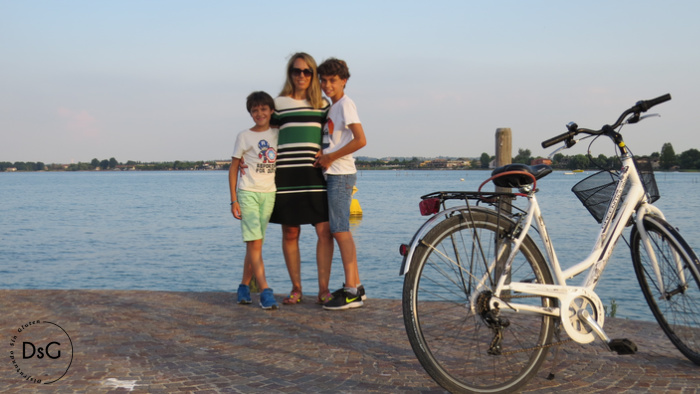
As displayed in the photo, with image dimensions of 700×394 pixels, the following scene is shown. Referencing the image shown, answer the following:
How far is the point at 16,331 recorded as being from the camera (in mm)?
4949

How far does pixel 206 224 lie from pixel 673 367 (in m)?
40.9

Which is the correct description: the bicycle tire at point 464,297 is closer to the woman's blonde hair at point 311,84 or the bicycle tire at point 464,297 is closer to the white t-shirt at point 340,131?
the white t-shirt at point 340,131

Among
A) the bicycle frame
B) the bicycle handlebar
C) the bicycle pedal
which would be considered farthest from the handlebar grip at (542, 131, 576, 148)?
the bicycle pedal

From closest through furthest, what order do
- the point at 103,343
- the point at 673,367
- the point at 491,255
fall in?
the point at 491,255, the point at 673,367, the point at 103,343

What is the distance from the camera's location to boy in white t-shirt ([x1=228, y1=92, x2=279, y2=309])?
5711 millimetres

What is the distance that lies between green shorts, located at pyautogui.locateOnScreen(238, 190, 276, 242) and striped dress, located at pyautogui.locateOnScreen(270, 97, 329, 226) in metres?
0.14

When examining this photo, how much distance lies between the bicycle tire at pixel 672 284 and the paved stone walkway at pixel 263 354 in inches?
7.4

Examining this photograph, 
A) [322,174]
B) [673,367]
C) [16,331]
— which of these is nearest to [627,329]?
[673,367]

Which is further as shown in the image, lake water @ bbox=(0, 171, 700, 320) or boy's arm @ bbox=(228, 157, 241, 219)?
lake water @ bbox=(0, 171, 700, 320)

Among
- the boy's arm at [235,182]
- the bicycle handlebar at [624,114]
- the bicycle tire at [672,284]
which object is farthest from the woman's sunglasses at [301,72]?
the bicycle tire at [672,284]

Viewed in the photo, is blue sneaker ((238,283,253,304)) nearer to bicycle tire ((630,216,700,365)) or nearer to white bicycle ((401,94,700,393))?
white bicycle ((401,94,700,393))

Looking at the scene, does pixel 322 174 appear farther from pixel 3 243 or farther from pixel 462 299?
pixel 3 243

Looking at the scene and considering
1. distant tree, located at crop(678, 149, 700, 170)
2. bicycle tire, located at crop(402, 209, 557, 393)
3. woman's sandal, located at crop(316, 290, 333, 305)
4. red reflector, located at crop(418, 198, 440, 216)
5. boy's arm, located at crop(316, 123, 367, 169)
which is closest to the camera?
bicycle tire, located at crop(402, 209, 557, 393)

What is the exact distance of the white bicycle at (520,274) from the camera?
322 cm
